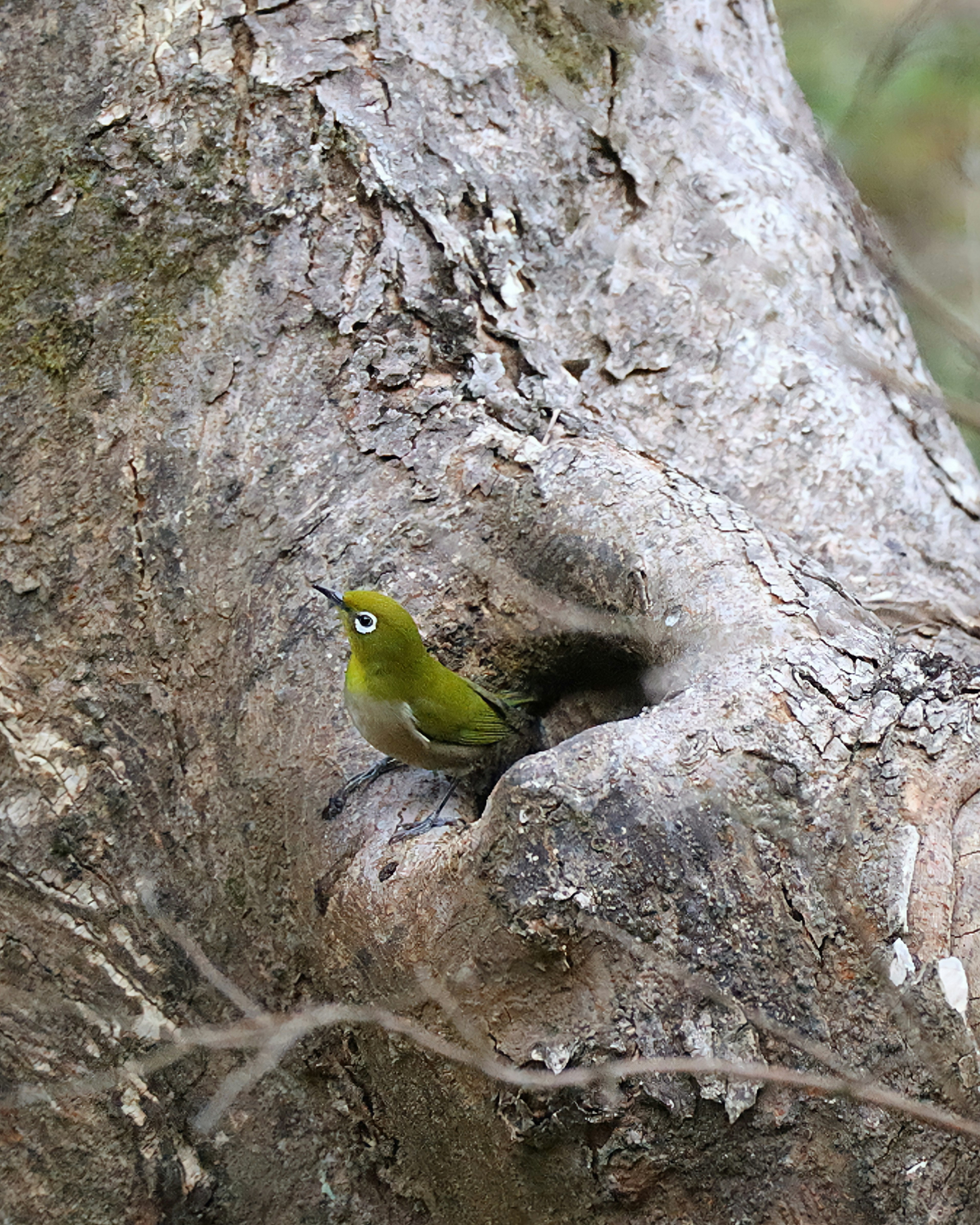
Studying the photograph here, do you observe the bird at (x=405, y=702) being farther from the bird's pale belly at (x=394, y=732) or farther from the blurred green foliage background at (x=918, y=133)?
the blurred green foliage background at (x=918, y=133)

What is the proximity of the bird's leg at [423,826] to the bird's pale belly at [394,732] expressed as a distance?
155 millimetres

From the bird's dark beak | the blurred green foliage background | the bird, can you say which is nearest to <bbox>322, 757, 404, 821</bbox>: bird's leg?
the bird

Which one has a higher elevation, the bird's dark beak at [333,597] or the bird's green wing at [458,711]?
the bird's dark beak at [333,597]

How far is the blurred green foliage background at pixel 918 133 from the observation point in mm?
1518

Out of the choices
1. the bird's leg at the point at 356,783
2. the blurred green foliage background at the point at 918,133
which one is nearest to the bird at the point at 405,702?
the bird's leg at the point at 356,783

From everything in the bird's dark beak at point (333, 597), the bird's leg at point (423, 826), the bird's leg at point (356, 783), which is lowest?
the bird's leg at point (356, 783)

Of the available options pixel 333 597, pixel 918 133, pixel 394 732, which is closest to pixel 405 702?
pixel 394 732

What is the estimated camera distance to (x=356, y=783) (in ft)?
8.45

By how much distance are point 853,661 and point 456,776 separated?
3.49ft

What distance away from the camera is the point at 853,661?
2.24 metres

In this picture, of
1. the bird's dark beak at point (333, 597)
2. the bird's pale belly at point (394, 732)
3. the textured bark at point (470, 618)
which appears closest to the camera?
the textured bark at point (470, 618)

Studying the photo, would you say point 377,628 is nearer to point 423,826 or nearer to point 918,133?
point 423,826

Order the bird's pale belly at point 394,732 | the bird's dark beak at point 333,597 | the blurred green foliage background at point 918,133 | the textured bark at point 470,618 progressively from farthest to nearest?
the bird's dark beak at point 333,597, the bird's pale belly at point 394,732, the textured bark at point 470,618, the blurred green foliage background at point 918,133

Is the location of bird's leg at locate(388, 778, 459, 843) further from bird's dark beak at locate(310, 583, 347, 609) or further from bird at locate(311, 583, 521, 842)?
bird's dark beak at locate(310, 583, 347, 609)
